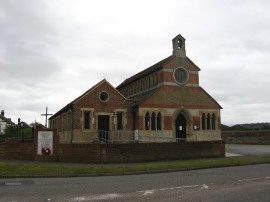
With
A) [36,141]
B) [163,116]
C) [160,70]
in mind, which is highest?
[160,70]

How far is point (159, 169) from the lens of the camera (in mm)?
17656

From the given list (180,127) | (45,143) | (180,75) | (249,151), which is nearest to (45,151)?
(45,143)

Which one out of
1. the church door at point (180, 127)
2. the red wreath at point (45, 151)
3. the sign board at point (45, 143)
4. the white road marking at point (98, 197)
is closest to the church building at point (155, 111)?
the church door at point (180, 127)

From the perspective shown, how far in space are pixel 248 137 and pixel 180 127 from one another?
12626 millimetres

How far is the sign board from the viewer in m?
22.5

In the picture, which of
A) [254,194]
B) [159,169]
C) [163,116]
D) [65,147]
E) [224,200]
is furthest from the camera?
[163,116]

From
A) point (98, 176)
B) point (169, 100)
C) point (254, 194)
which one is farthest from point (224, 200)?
point (169, 100)

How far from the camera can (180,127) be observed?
111 feet

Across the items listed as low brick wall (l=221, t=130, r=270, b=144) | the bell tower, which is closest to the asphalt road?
the bell tower

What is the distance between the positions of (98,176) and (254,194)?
7.35 m

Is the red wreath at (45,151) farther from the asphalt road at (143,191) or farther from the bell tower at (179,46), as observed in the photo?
the bell tower at (179,46)

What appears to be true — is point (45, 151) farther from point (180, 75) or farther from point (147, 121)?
point (180, 75)

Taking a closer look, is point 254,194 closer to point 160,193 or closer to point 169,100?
point 160,193

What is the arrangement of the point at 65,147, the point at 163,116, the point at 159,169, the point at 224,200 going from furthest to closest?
the point at 163,116 → the point at 65,147 → the point at 159,169 → the point at 224,200
